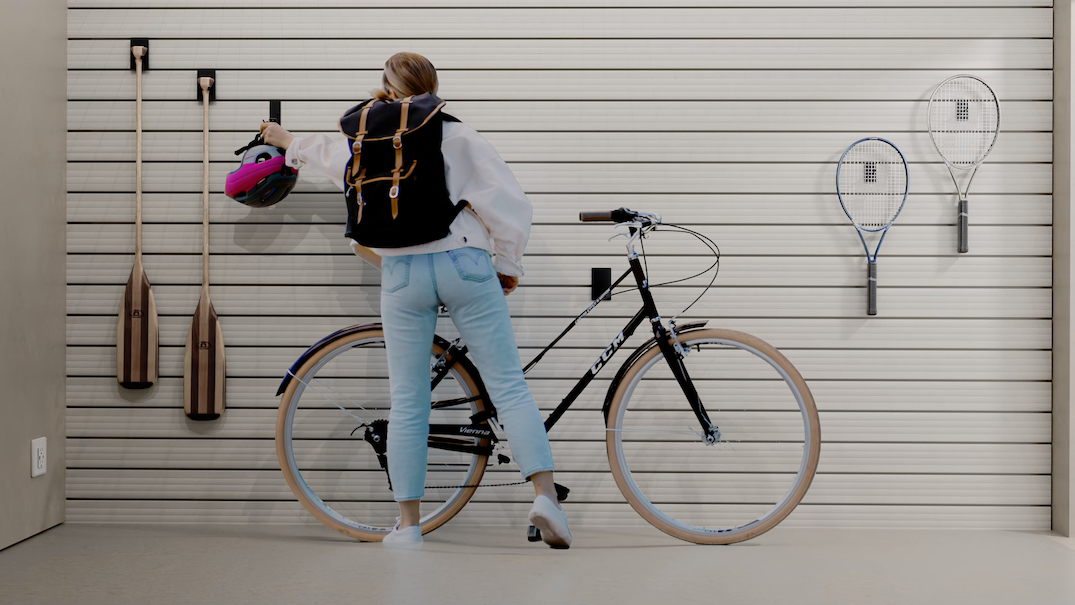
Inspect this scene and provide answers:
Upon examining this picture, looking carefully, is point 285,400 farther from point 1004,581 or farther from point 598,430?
point 1004,581

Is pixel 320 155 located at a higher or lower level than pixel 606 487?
higher

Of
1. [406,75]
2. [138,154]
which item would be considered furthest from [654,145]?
[138,154]

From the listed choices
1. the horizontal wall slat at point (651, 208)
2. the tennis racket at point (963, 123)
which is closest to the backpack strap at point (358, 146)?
the horizontal wall slat at point (651, 208)

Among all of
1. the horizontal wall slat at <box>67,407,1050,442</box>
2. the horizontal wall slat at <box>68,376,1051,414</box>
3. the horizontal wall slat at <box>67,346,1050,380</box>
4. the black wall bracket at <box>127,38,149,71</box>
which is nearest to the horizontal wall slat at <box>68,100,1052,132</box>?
the black wall bracket at <box>127,38,149,71</box>

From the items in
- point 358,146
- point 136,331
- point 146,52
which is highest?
point 146,52

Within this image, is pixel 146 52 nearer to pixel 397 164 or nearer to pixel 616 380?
pixel 397 164

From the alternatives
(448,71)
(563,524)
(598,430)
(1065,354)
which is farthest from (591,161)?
(1065,354)

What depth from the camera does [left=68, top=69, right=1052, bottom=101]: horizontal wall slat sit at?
2723 mm

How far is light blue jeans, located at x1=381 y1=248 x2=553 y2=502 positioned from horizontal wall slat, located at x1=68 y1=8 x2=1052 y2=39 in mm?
1042

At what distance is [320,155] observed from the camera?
245cm

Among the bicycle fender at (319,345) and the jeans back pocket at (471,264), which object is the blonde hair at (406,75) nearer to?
the jeans back pocket at (471,264)

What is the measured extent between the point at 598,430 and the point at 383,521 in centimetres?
87

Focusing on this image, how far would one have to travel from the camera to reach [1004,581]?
212 centimetres

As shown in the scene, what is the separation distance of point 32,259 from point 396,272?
1.37 metres
